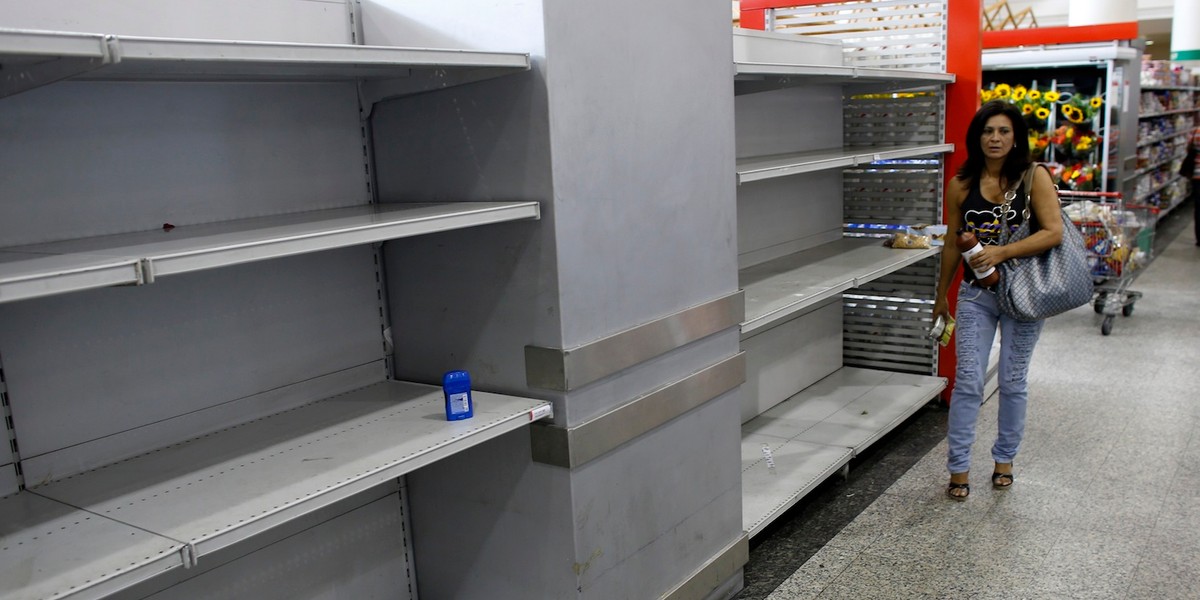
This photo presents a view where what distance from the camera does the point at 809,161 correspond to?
3.63 meters

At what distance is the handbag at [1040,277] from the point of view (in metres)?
3.58

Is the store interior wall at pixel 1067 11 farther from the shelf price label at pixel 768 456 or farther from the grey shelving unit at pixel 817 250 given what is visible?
the shelf price label at pixel 768 456

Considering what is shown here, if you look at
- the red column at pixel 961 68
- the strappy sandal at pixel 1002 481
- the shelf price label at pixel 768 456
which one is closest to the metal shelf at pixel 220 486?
the shelf price label at pixel 768 456

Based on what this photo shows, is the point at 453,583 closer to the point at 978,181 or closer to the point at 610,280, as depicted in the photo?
the point at 610,280

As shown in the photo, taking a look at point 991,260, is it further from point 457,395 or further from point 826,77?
point 457,395

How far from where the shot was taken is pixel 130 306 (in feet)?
6.79

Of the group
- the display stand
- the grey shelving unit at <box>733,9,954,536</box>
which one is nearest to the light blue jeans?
the grey shelving unit at <box>733,9,954,536</box>

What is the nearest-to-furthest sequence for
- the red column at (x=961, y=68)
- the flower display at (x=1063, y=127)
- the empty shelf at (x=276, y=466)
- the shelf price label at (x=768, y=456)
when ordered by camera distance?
the empty shelf at (x=276, y=466)
the shelf price label at (x=768, y=456)
the red column at (x=961, y=68)
the flower display at (x=1063, y=127)

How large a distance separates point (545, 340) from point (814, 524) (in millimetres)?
1782

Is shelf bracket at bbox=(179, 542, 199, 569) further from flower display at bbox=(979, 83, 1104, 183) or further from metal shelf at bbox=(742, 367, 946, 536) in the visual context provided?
flower display at bbox=(979, 83, 1104, 183)

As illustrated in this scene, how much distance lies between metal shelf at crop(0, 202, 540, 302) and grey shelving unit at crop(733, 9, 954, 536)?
127cm

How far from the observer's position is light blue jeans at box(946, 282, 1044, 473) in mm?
3734

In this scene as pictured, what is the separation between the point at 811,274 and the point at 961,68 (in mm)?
1518

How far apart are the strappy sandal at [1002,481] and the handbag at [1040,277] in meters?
0.70
